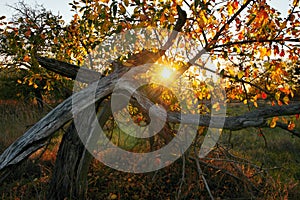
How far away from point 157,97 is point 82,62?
6.92ft

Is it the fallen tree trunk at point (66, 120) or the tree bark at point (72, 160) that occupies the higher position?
the fallen tree trunk at point (66, 120)

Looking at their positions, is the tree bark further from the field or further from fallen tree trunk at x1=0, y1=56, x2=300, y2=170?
fallen tree trunk at x1=0, y1=56, x2=300, y2=170

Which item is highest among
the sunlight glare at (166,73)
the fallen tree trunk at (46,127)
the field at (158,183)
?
the sunlight glare at (166,73)

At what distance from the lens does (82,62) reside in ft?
16.9

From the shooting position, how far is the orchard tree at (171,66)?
2.42 m

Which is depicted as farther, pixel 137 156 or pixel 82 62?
pixel 137 156

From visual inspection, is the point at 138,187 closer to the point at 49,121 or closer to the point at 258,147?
the point at 49,121

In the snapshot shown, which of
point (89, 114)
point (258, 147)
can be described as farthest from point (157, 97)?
point (258, 147)

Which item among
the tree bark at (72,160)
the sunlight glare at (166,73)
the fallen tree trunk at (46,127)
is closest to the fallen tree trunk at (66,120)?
the fallen tree trunk at (46,127)

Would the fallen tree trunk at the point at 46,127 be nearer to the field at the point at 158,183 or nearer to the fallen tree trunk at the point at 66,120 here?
the fallen tree trunk at the point at 66,120

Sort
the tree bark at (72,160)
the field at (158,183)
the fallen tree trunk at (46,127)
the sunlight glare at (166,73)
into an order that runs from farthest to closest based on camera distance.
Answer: the field at (158,183), the tree bark at (72,160), the sunlight glare at (166,73), the fallen tree trunk at (46,127)

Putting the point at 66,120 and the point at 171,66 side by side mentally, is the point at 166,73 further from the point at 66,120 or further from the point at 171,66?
the point at 66,120

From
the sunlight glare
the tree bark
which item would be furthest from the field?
the sunlight glare

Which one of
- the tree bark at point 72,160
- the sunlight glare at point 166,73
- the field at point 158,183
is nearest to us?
the sunlight glare at point 166,73
